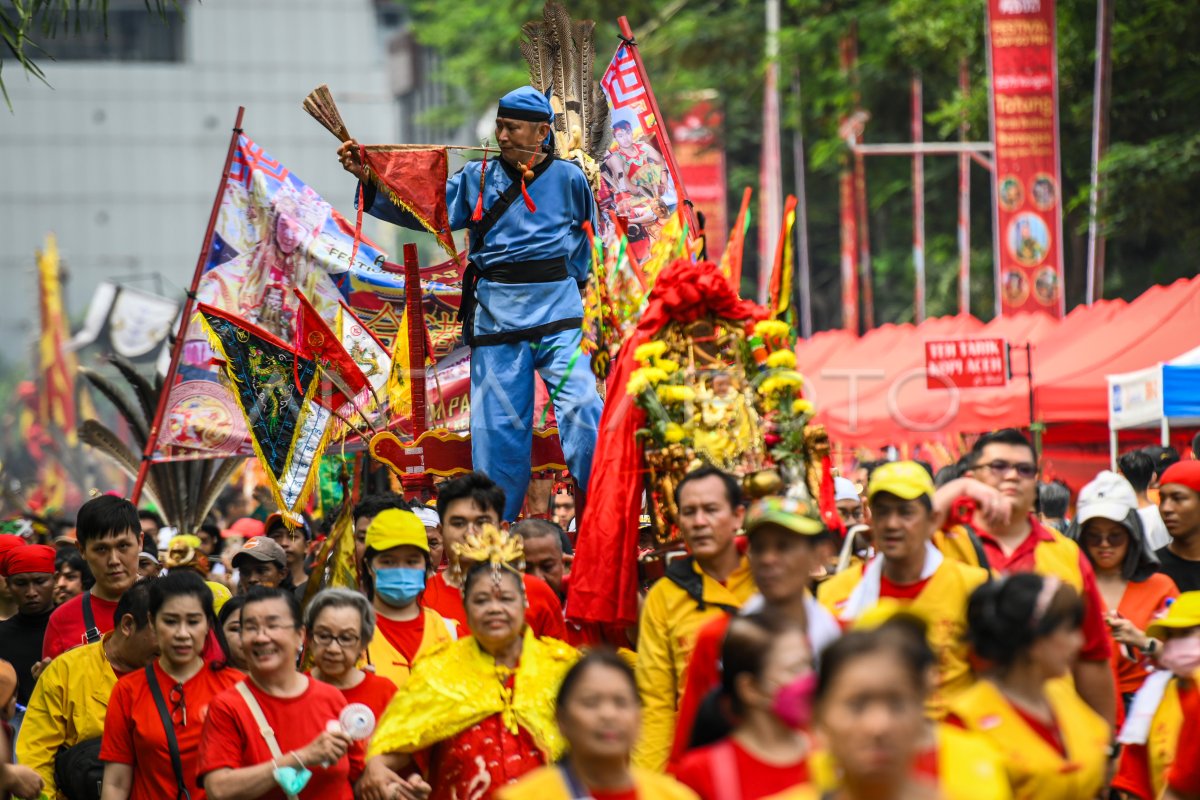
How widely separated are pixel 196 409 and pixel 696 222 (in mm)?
4197

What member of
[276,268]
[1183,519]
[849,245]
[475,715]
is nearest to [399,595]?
[475,715]

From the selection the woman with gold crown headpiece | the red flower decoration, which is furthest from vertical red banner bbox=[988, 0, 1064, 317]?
the woman with gold crown headpiece

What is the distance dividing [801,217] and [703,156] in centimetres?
217

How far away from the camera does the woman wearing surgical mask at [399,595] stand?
7.14 meters

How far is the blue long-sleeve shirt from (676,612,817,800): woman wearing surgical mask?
3853 millimetres

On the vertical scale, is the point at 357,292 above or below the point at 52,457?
above

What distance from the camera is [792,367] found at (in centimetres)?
721

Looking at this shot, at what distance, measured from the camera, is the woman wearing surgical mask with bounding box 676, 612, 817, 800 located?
4.81m

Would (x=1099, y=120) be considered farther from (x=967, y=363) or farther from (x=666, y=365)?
(x=666, y=365)

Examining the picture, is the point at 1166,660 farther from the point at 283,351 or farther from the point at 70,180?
the point at 70,180

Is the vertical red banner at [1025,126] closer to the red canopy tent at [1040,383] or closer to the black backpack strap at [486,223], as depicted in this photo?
the red canopy tent at [1040,383]

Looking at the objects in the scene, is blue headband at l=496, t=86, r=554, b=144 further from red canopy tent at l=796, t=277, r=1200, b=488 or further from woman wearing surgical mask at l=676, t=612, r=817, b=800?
red canopy tent at l=796, t=277, r=1200, b=488

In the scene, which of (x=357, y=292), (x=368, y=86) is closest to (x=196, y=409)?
(x=357, y=292)

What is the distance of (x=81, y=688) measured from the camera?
736 cm
